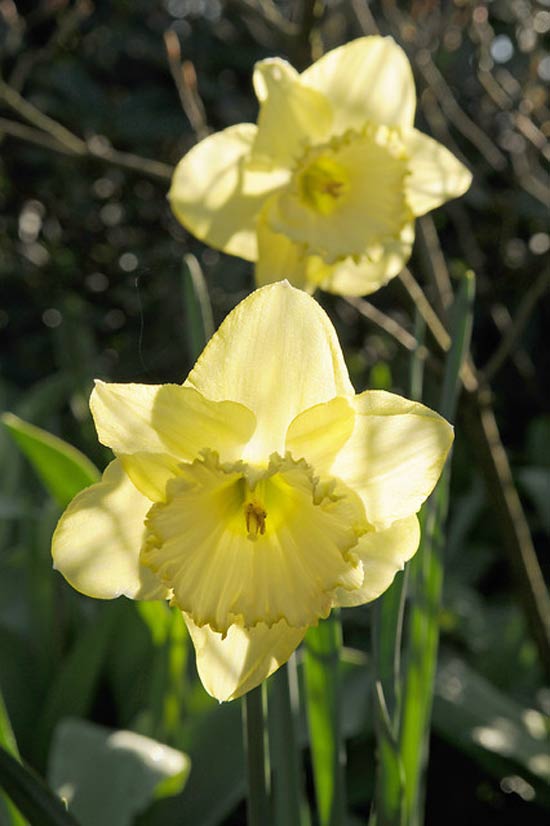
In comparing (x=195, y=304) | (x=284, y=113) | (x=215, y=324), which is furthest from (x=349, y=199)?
(x=215, y=324)

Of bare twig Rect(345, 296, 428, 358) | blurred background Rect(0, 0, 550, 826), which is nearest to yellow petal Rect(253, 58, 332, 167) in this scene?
blurred background Rect(0, 0, 550, 826)

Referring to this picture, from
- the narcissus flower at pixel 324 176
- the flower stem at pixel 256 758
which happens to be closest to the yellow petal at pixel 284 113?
the narcissus flower at pixel 324 176

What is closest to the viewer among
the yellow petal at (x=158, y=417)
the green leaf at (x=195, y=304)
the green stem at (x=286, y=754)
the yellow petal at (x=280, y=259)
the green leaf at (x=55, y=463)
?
the yellow petal at (x=158, y=417)

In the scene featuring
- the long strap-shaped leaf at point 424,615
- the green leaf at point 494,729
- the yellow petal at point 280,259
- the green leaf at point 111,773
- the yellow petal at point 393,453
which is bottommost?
the green leaf at point 494,729

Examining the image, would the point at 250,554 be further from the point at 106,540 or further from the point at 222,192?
the point at 222,192

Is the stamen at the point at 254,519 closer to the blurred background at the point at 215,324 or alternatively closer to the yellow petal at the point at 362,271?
the blurred background at the point at 215,324

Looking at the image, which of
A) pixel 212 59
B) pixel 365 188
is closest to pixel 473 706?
pixel 365 188

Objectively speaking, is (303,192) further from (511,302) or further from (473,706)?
(511,302)
